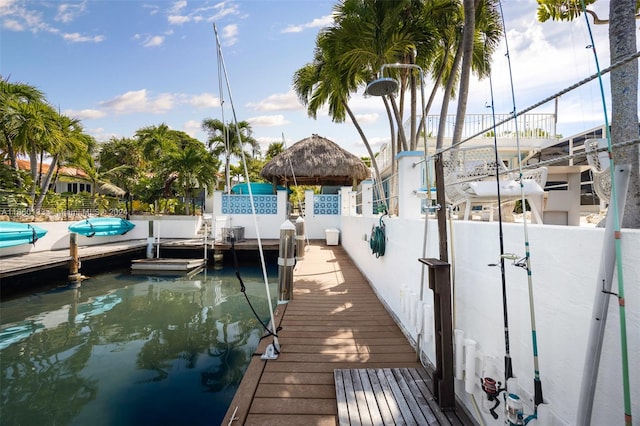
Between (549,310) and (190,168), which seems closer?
(549,310)

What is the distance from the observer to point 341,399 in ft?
6.73

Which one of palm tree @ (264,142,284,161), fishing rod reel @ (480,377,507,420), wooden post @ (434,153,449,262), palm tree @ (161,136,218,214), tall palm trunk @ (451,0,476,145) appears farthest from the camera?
palm tree @ (264,142,284,161)

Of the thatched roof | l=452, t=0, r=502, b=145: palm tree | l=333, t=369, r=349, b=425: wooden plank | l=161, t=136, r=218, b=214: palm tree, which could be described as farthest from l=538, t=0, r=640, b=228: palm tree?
l=161, t=136, r=218, b=214: palm tree

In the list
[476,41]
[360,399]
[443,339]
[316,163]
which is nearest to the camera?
[443,339]

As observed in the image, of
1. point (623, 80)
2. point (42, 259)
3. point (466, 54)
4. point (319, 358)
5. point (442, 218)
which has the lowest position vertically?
point (319, 358)

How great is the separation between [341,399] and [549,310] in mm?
1431

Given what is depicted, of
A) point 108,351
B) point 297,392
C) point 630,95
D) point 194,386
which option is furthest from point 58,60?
point 630,95

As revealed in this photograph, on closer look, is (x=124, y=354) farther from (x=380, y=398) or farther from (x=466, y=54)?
(x=466, y=54)

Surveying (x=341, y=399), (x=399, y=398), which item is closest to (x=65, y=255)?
(x=341, y=399)

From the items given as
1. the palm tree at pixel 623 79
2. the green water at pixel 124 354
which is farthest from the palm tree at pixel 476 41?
the green water at pixel 124 354

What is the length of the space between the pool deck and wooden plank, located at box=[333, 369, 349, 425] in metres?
0.02

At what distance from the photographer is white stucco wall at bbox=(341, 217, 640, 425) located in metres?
1.02

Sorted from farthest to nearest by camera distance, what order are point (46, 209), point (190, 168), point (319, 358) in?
1. point (190, 168)
2. point (46, 209)
3. point (319, 358)

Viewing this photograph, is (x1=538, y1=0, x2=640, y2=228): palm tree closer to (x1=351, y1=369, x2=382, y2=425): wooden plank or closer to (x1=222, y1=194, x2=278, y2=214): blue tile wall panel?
(x1=351, y1=369, x2=382, y2=425): wooden plank
